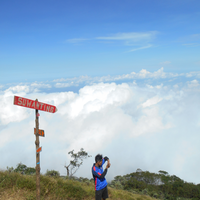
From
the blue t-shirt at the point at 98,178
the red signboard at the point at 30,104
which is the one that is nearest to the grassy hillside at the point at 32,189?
the blue t-shirt at the point at 98,178

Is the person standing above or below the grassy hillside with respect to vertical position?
above

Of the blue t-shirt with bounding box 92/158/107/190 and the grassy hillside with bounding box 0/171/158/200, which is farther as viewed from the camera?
the grassy hillside with bounding box 0/171/158/200

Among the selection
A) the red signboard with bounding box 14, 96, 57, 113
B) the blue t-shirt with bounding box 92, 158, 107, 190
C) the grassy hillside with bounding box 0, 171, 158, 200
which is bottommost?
the grassy hillside with bounding box 0, 171, 158, 200

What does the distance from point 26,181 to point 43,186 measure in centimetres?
97

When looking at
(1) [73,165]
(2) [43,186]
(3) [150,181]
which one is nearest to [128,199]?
(2) [43,186]

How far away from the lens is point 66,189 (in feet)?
29.2

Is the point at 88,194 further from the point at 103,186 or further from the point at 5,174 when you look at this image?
the point at 5,174

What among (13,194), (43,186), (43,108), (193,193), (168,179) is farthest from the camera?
(168,179)

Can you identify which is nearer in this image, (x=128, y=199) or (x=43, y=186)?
(x=43, y=186)

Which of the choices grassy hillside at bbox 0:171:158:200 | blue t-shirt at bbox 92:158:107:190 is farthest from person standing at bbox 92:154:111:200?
grassy hillside at bbox 0:171:158:200

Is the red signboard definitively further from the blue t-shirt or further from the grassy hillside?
the grassy hillside

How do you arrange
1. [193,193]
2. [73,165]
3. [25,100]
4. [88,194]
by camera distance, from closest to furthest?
[25,100], [88,194], [73,165], [193,193]

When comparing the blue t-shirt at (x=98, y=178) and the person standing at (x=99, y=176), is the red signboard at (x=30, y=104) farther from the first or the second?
the blue t-shirt at (x=98, y=178)

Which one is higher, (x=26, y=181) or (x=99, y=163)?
(x=99, y=163)
